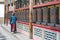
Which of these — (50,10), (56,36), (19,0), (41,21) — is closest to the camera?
(56,36)

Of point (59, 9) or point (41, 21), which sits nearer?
point (59, 9)

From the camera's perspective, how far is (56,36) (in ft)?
36.9

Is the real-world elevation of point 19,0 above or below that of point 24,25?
above

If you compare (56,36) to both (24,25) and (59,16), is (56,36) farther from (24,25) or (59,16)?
(24,25)

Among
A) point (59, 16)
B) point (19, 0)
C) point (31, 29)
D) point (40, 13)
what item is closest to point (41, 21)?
point (40, 13)

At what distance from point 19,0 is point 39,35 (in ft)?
37.1

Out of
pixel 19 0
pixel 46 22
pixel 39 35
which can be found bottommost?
pixel 39 35

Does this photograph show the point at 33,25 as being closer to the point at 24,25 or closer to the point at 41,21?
the point at 41,21

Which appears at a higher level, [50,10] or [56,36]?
[50,10]

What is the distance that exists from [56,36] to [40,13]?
12.8 ft

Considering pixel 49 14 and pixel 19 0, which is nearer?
pixel 49 14

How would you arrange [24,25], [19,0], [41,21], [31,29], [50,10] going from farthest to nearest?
[19,0] → [24,25] → [31,29] → [41,21] → [50,10]

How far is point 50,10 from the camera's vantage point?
42.1 feet

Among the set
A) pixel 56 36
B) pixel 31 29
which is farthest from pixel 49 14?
pixel 31 29
